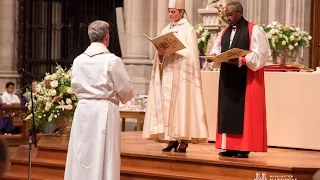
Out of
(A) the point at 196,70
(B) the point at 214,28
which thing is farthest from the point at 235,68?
(B) the point at 214,28

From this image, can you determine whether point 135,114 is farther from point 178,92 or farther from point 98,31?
point 98,31

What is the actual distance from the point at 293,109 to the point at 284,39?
3.89ft

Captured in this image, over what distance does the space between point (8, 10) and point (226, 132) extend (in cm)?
989

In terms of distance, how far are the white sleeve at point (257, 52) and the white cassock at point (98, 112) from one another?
4.63 ft

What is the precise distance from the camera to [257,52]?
6.75 m

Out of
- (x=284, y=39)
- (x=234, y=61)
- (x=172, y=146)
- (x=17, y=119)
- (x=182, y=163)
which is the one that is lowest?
(x=17, y=119)

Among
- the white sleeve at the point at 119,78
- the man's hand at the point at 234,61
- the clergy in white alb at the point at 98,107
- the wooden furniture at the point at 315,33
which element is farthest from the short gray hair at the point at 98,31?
the wooden furniture at the point at 315,33

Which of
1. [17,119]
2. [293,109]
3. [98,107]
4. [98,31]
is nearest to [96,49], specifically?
[98,31]

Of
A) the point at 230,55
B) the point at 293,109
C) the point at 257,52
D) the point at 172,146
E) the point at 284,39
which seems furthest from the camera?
the point at 284,39

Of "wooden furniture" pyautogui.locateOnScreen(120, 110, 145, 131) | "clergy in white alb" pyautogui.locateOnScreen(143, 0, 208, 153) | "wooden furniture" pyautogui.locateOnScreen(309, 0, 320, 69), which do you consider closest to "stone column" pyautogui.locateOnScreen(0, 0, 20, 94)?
"wooden furniture" pyautogui.locateOnScreen(120, 110, 145, 131)

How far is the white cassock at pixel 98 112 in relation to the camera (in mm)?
5785

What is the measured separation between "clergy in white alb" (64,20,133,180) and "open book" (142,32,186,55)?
3.56 ft

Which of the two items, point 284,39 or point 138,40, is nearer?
point 284,39

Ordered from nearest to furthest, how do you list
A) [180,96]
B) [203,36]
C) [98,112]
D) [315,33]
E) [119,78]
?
[119,78] < [98,112] < [180,96] < [203,36] < [315,33]
